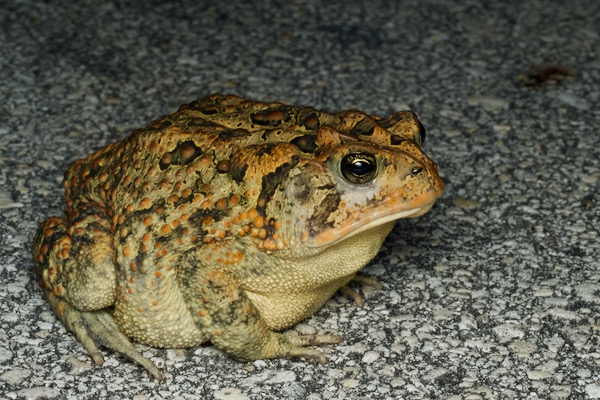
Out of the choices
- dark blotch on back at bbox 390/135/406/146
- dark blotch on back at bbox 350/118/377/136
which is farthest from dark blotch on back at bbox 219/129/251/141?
dark blotch on back at bbox 390/135/406/146

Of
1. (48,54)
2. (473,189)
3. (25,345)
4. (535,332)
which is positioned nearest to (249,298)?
(25,345)

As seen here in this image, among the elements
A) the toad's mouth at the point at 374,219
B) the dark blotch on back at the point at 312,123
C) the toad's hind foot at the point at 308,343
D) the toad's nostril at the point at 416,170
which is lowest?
the toad's hind foot at the point at 308,343

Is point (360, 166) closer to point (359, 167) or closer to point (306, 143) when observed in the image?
point (359, 167)

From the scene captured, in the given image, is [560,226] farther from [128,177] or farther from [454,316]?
[128,177]

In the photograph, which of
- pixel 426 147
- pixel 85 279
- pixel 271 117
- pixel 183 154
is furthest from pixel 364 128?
pixel 426 147

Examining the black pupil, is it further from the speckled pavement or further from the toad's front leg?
the speckled pavement

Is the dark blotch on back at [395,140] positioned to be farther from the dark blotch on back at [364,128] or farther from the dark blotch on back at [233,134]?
the dark blotch on back at [233,134]

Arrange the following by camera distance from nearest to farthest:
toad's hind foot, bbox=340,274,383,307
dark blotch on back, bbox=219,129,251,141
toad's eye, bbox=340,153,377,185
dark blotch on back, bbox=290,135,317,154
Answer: toad's eye, bbox=340,153,377,185 < dark blotch on back, bbox=290,135,317,154 < dark blotch on back, bbox=219,129,251,141 < toad's hind foot, bbox=340,274,383,307

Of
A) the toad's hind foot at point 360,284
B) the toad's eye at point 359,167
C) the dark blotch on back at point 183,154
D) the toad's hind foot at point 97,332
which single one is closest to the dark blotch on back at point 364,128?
the toad's eye at point 359,167
